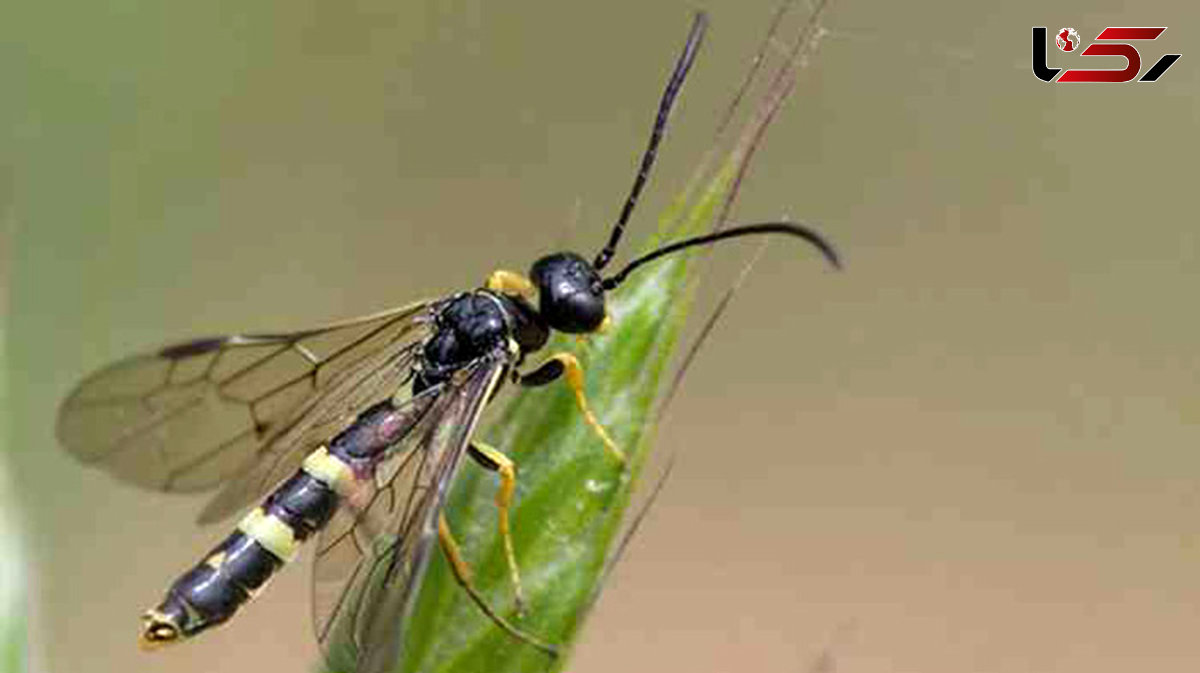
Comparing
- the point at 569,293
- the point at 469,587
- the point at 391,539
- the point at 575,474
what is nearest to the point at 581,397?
the point at 575,474

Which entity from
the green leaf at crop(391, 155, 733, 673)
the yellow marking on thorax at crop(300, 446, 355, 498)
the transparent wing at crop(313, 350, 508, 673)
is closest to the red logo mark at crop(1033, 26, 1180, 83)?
the transparent wing at crop(313, 350, 508, 673)

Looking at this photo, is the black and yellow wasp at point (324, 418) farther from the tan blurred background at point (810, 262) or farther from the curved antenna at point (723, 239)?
the tan blurred background at point (810, 262)

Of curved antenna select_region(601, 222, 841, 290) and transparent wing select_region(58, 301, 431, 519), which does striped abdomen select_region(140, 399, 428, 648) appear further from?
curved antenna select_region(601, 222, 841, 290)

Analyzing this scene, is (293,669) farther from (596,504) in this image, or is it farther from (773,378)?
(596,504)

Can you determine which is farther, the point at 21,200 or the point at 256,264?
the point at 256,264

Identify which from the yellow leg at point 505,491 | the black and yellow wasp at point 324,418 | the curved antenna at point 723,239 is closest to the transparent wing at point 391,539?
the black and yellow wasp at point 324,418

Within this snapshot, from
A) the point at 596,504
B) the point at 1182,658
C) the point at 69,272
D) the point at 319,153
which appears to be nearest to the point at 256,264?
the point at 319,153
